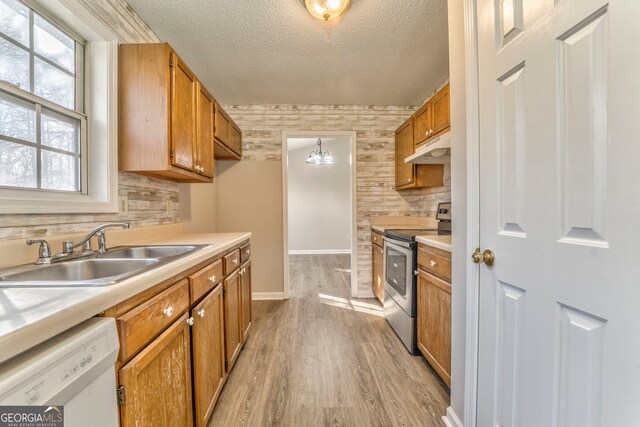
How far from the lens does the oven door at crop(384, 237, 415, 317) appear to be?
1.99m

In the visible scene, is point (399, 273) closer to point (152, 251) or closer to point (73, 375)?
point (152, 251)

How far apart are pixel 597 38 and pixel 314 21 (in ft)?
5.61

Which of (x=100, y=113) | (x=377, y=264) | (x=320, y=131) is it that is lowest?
(x=377, y=264)

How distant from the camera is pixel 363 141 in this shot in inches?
131

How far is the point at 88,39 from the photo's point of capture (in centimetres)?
149

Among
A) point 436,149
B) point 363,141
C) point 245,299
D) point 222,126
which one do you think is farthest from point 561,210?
point 363,141

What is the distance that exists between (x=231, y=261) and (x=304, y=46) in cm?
179

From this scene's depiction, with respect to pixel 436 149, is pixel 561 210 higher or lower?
lower

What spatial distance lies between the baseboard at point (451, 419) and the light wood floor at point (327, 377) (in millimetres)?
36

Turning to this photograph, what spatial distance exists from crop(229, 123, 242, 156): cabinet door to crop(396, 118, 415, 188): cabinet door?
6.26 ft

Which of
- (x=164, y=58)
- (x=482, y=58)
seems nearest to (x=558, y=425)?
(x=482, y=58)

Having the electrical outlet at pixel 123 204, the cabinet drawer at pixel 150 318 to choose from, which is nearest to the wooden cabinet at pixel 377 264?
the cabinet drawer at pixel 150 318

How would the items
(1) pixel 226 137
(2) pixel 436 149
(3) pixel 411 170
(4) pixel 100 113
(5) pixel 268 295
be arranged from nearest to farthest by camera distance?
(4) pixel 100 113 < (2) pixel 436 149 < (1) pixel 226 137 < (3) pixel 411 170 < (5) pixel 268 295

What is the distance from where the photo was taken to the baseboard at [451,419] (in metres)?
1.29
